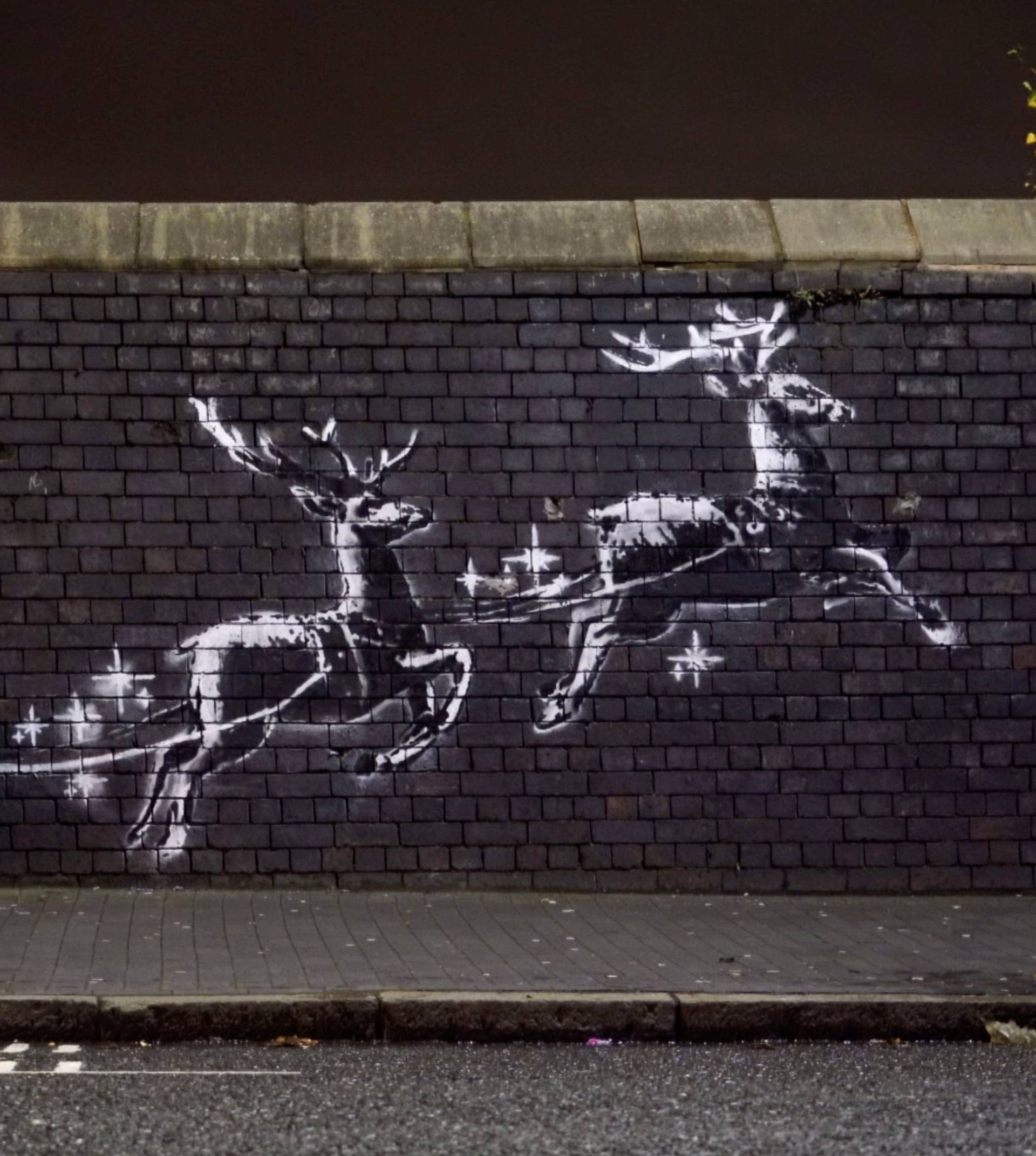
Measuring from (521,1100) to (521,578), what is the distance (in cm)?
383

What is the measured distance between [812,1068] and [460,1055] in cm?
127

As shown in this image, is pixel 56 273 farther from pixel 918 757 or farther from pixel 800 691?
pixel 918 757

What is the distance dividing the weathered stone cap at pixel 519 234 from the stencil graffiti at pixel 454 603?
453mm

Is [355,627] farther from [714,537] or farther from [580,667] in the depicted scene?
[714,537]

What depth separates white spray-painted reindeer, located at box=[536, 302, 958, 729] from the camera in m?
9.40

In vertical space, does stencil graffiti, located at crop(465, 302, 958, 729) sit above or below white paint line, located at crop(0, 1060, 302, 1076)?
above

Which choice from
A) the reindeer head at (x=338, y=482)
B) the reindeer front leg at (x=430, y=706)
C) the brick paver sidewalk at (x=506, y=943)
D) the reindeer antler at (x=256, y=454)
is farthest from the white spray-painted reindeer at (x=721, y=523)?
the reindeer antler at (x=256, y=454)

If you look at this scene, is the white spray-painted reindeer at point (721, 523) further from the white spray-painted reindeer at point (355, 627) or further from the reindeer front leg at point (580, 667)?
the white spray-painted reindeer at point (355, 627)

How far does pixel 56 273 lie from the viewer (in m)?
9.20

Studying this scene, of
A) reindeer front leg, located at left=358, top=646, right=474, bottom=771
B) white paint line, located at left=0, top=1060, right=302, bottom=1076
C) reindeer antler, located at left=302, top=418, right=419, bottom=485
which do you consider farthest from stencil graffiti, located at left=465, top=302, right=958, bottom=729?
white paint line, located at left=0, top=1060, right=302, bottom=1076

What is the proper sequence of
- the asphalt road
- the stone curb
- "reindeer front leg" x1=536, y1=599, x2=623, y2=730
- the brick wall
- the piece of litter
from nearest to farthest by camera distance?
1. the asphalt road
2. the stone curb
3. the piece of litter
4. the brick wall
5. "reindeer front leg" x1=536, y1=599, x2=623, y2=730

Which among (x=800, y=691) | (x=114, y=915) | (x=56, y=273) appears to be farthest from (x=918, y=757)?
(x=56, y=273)

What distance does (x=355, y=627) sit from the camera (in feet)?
30.5

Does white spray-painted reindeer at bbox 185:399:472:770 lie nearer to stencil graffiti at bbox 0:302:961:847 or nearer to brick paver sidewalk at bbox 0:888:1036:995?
stencil graffiti at bbox 0:302:961:847
